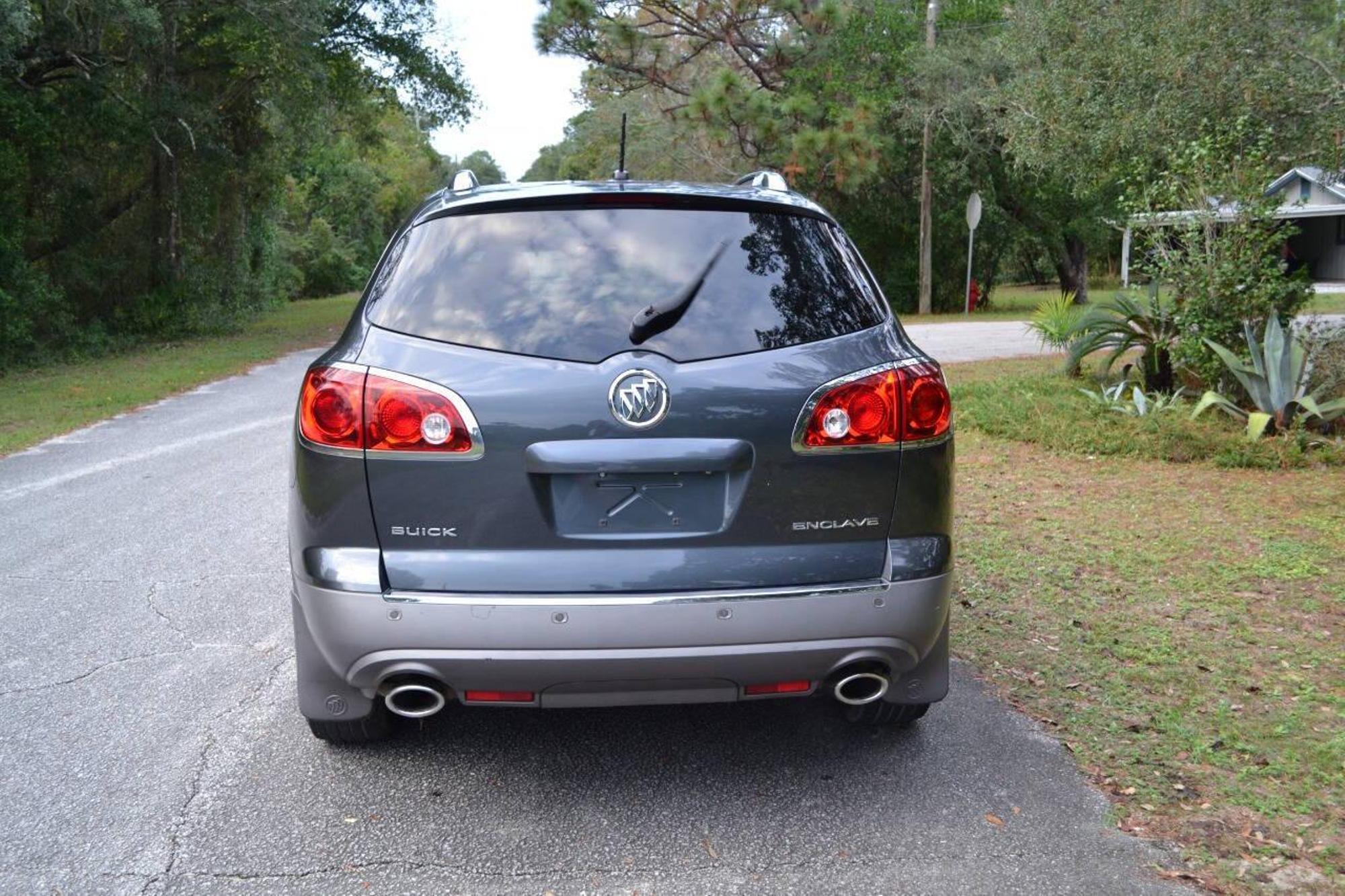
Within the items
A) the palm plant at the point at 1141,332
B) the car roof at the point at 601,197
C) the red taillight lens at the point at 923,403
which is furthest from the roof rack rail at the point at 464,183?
the palm plant at the point at 1141,332

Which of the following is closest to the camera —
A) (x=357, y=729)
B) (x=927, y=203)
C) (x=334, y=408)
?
(x=334, y=408)

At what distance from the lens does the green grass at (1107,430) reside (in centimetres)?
827

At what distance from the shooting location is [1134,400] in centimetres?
961

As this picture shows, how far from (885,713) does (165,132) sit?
67.7ft

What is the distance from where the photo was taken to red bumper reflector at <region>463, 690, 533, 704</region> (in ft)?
10.2

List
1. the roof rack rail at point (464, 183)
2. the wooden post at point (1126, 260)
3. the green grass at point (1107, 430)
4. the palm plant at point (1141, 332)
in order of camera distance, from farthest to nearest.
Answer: the wooden post at point (1126, 260) < the palm plant at point (1141, 332) < the green grass at point (1107, 430) < the roof rack rail at point (464, 183)

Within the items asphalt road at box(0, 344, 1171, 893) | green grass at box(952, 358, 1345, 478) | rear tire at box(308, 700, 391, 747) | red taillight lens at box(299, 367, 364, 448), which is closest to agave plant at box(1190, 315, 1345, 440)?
green grass at box(952, 358, 1345, 478)

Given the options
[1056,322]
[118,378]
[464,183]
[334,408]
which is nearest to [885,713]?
[334,408]

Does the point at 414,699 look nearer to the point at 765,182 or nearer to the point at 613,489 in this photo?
the point at 613,489

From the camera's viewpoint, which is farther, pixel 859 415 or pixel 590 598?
pixel 859 415

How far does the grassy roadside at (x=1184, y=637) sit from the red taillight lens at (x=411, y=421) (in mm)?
2289

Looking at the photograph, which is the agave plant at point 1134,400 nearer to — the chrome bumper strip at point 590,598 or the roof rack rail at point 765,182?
the roof rack rail at point 765,182

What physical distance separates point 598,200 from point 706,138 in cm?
2299

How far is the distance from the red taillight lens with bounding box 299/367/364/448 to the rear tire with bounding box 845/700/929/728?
194cm
